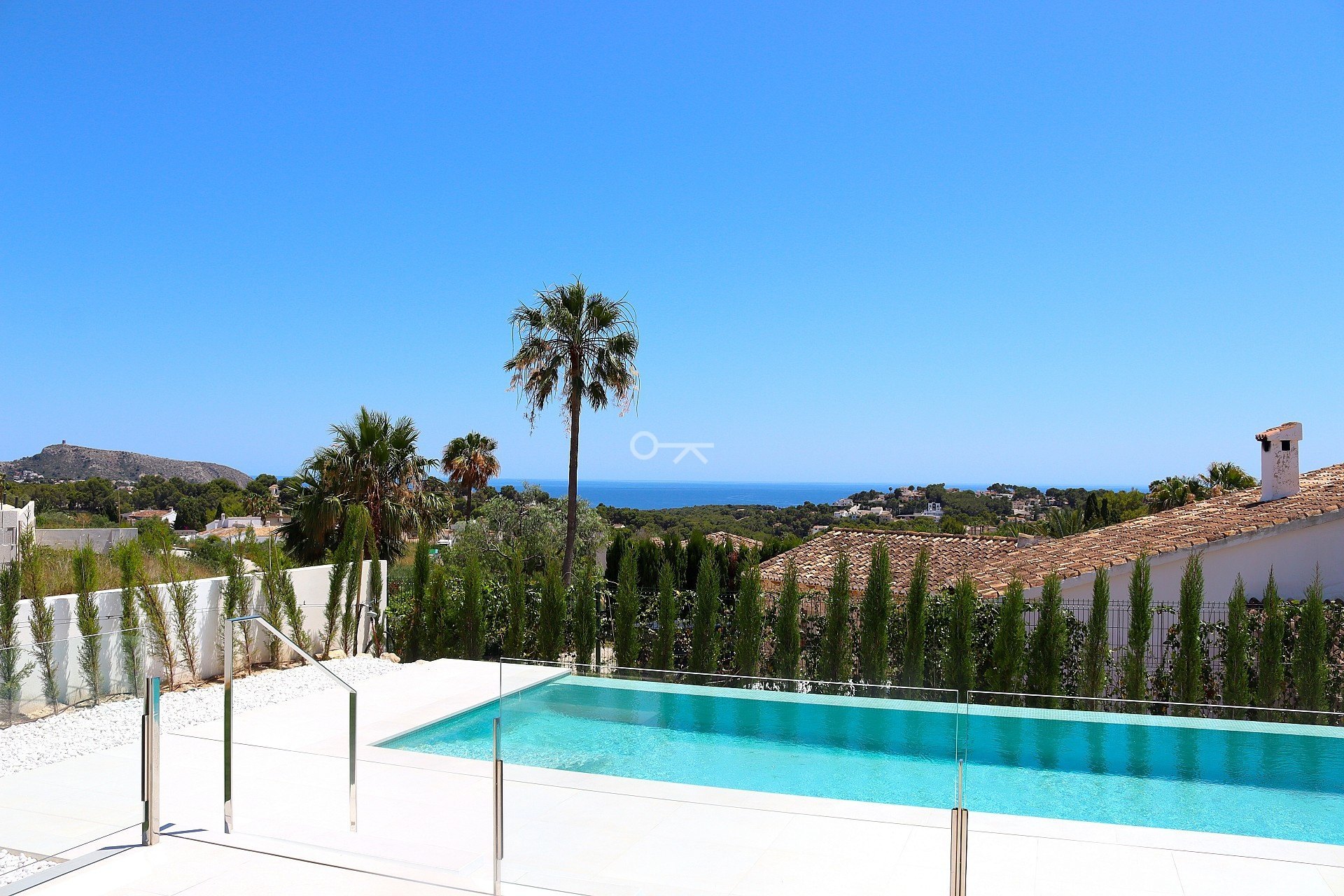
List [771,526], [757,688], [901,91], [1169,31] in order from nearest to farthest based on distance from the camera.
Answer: [757,688] < [1169,31] < [901,91] < [771,526]

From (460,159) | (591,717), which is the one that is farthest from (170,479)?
(591,717)

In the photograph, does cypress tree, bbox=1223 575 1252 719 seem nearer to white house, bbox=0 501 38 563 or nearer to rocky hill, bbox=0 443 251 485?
white house, bbox=0 501 38 563

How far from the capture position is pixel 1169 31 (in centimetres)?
1171

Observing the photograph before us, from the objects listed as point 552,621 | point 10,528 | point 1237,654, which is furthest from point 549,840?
point 10,528

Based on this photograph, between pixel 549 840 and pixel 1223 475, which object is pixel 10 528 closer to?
pixel 549 840

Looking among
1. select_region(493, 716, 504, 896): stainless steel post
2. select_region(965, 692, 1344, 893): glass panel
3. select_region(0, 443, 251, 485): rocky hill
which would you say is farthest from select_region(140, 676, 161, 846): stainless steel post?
select_region(0, 443, 251, 485): rocky hill

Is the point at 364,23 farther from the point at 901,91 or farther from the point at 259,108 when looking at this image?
the point at 901,91

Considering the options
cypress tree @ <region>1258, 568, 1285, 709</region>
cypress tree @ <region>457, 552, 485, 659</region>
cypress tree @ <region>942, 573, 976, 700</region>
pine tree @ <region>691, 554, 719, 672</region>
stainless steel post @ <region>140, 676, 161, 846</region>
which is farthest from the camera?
cypress tree @ <region>457, 552, 485, 659</region>

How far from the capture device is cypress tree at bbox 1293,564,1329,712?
9.43m

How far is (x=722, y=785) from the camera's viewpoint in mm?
4238

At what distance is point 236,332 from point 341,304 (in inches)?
182

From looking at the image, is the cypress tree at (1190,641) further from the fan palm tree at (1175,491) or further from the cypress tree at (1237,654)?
the fan palm tree at (1175,491)

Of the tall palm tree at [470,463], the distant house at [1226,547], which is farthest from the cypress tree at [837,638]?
→ the tall palm tree at [470,463]

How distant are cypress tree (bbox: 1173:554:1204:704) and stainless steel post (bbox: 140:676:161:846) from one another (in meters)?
10.3
